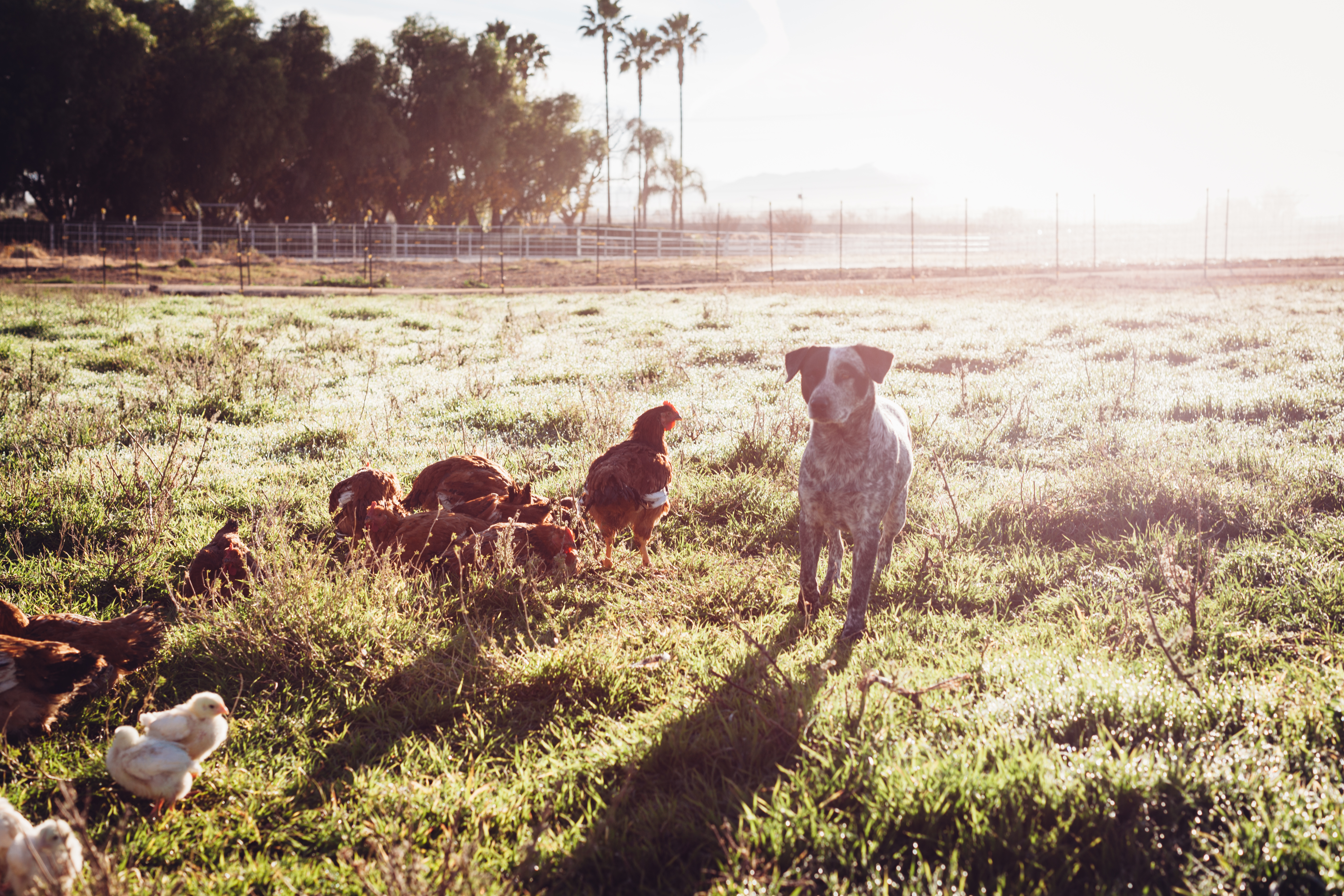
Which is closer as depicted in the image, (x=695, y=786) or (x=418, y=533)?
(x=695, y=786)

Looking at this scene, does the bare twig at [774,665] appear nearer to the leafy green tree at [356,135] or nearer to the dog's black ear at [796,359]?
the dog's black ear at [796,359]

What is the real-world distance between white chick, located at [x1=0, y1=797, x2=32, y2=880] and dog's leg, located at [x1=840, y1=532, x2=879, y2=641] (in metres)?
3.13

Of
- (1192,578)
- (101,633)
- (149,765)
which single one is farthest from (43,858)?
(1192,578)

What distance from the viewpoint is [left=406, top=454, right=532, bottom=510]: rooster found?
16.4 ft

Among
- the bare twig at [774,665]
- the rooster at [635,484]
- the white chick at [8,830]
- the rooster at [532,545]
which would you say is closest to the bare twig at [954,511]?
the rooster at [635,484]

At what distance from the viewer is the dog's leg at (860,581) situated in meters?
3.99

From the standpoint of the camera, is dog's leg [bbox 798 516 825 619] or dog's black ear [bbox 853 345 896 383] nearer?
dog's black ear [bbox 853 345 896 383]

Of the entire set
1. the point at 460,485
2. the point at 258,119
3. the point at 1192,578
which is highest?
the point at 258,119

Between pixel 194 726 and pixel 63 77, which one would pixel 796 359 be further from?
pixel 63 77

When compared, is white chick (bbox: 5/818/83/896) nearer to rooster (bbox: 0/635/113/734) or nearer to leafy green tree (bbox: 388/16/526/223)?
rooster (bbox: 0/635/113/734)

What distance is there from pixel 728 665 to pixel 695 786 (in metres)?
0.82

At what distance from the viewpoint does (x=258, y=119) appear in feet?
128

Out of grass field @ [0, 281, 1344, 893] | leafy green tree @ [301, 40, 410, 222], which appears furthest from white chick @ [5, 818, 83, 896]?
leafy green tree @ [301, 40, 410, 222]

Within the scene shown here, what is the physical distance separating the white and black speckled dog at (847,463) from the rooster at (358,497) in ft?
8.13
